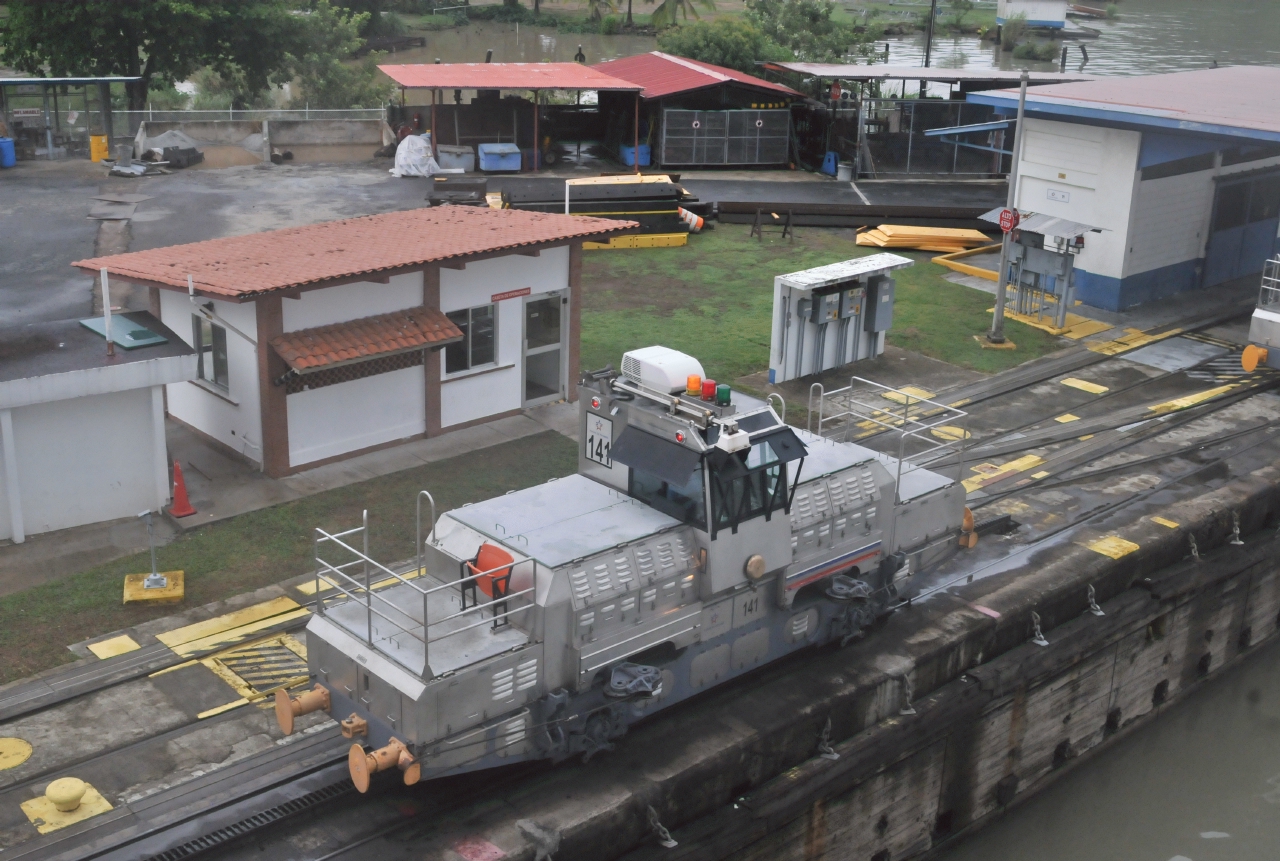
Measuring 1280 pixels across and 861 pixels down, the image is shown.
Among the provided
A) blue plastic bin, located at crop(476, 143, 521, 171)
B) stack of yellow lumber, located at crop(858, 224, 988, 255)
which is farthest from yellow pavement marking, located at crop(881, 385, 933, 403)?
blue plastic bin, located at crop(476, 143, 521, 171)

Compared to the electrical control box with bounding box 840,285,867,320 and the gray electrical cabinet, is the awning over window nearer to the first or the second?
the gray electrical cabinet

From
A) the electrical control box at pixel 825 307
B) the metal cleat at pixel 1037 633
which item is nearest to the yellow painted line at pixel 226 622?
the metal cleat at pixel 1037 633

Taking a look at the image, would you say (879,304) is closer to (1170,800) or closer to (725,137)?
(1170,800)

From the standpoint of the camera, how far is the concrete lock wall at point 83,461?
651 inches

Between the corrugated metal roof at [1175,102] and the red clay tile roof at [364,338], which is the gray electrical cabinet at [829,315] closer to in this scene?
the corrugated metal roof at [1175,102]

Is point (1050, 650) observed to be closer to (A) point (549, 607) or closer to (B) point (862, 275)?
(A) point (549, 607)

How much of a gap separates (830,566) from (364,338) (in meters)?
8.25

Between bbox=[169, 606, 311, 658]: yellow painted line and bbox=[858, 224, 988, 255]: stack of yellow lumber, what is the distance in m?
20.7

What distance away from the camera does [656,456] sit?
40.1 ft

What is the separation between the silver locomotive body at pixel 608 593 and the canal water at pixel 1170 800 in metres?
3.99

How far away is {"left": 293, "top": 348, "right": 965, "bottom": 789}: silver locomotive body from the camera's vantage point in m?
11.0

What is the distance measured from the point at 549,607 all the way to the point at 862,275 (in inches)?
543

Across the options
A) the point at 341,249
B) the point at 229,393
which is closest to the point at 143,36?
the point at 341,249

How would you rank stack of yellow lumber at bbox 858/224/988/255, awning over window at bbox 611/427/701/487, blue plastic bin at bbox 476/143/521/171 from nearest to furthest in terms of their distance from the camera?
awning over window at bbox 611/427/701/487 → stack of yellow lumber at bbox 858/224/988/255 → blue plastic bin at bbox 476/143/521/171
